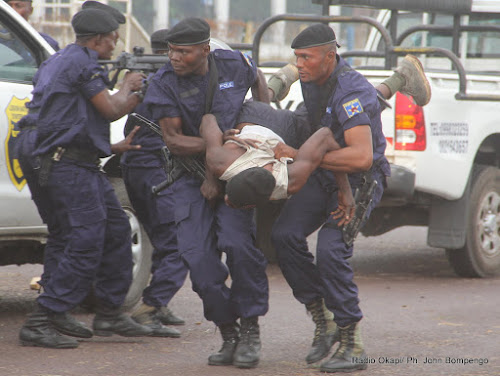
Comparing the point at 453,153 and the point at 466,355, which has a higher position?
the point at 453,153

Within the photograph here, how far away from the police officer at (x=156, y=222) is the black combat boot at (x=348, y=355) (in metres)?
1.29

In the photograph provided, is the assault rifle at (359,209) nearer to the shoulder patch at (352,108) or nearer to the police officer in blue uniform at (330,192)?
the police officer in blue uniform at (330,192)

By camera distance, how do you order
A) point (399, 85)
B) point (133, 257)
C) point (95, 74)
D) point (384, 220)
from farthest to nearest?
point (384, 220)
point (133, 257)
point (399, 85)
point (95, 74)

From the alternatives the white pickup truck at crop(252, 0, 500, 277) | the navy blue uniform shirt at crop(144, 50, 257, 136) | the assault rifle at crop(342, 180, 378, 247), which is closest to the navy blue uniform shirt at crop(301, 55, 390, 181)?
the assault rifle at crop(342, 180, 378, 247)

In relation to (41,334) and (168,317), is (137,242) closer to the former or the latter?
(168,317)

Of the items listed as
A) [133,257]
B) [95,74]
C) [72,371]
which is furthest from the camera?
[133,257]

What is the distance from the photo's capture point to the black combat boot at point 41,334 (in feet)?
18.6

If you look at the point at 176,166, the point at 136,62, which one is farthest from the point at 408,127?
the point at 176,166

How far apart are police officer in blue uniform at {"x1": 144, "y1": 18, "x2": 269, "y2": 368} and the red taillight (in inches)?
98.4

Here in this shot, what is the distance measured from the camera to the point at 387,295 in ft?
24.6

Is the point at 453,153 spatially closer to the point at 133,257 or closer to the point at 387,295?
the point at 387,295

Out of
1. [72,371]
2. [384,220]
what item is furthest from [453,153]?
[72,371]

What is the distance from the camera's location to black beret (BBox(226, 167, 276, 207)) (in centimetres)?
475

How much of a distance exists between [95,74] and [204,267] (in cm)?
127
